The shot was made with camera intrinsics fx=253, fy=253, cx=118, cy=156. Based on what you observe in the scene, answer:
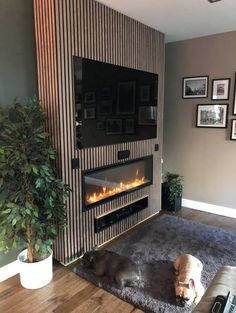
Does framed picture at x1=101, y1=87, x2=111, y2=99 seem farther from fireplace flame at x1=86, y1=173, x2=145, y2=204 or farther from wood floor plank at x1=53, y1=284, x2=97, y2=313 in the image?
wood floor plank at x1=53, y1=284, x2=97, y2=313

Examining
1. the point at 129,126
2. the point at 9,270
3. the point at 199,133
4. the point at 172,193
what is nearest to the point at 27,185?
the point at 9,270

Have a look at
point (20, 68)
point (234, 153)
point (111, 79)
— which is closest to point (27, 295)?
point (20, 68)

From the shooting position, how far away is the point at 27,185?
198 centimetres

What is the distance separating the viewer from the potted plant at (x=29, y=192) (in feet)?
6.13

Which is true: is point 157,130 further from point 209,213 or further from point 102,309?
point 102,309

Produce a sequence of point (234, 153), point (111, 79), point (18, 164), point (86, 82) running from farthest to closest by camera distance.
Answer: point (234, 153)
point (111, 79)
point (86, 82)
point (18, 164)

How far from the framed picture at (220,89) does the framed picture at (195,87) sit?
0.11m

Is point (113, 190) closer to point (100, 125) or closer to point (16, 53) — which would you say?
point (100, 125)

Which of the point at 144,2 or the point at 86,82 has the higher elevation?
the point at 144,2

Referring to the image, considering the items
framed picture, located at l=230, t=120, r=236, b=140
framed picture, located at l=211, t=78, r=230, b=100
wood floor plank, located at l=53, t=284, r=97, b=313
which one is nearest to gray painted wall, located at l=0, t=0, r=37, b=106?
wood floor plank, located at l=53, t=284, r=97, b=313

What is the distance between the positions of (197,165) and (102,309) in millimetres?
2595

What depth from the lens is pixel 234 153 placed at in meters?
3.53

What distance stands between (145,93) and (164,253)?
1.89m

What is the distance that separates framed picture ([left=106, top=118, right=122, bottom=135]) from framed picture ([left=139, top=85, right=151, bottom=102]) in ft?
1.66
